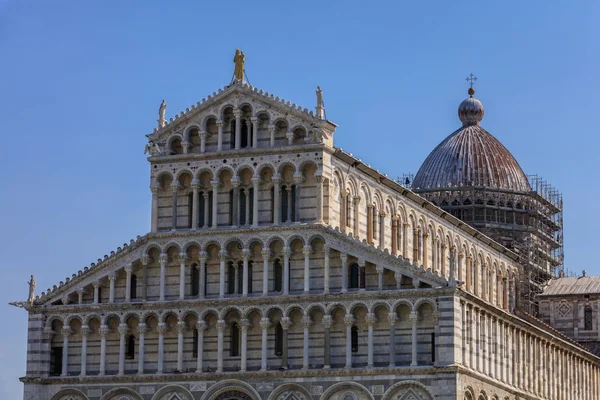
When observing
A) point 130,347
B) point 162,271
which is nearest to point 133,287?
point 162,271

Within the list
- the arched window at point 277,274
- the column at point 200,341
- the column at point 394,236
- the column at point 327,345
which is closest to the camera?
the column at point 327,345

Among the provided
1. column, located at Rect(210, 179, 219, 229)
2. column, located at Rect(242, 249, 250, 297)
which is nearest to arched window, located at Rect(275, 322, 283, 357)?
column, located at Rect(242, 249, 250, 297)

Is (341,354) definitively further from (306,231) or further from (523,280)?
(523,280)

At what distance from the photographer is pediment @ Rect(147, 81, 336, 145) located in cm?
7200

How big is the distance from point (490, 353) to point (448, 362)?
6.37 m

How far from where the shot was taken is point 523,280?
315 ft

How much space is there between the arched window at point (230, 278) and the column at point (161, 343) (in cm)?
336

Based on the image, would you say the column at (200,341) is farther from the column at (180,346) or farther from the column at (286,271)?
the column at (286,271)

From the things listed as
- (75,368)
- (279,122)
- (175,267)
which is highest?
(279,122)

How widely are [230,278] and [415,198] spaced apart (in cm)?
1287

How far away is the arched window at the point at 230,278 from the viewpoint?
A: 72375mm

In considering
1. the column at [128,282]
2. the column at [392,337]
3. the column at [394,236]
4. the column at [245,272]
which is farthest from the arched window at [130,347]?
the column at [394,236]

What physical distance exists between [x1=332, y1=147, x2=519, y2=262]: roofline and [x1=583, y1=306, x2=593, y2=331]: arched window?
529cm

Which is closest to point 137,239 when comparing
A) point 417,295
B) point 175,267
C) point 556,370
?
point 175,267
